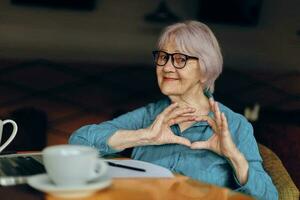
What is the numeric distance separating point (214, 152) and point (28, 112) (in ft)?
4.48

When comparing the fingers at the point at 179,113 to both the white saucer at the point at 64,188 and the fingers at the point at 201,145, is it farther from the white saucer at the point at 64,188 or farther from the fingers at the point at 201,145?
the white saucer at the point at 64,188

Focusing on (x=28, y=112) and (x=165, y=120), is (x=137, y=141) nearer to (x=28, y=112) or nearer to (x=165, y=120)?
→ (x=165, y=120)

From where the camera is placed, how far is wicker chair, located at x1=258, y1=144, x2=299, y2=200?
1416 mm

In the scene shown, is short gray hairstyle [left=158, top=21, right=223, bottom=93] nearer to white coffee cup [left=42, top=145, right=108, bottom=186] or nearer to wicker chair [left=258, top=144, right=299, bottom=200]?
wicker chair [left=258, top=144, right=299, bottom=200]

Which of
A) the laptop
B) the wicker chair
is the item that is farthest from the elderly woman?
the laptop

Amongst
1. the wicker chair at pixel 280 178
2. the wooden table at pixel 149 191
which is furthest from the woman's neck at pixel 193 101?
the wooden table at pixel 149 191

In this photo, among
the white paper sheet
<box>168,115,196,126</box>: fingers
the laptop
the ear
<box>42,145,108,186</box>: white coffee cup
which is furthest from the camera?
the ear

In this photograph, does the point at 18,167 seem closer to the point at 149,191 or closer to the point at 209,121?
the point at 149,191

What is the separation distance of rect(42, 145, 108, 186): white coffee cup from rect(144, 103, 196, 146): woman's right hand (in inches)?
13.9

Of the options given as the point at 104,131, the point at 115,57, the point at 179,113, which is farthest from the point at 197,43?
the point at 115,57

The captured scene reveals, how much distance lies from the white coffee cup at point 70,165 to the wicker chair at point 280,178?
635 millimetres

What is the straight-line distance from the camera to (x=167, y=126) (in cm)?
136

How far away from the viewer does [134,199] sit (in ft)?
3.27

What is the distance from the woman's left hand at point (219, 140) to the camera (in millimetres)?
1260
